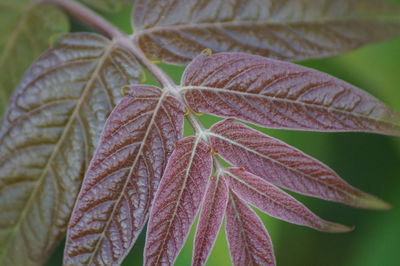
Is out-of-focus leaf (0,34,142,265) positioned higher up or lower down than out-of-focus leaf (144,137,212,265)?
higher up

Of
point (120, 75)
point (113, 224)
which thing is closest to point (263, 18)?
point (120, 75)

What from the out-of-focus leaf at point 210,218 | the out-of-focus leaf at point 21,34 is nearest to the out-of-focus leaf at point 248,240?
the out-of-focus leaf at point 210,218

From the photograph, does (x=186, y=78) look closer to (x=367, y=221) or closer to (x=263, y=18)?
(x=263, y=18)

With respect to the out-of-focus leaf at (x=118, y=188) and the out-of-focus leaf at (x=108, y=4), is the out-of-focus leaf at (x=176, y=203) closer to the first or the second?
the out-of-focus leaf at (x=118, y=188)

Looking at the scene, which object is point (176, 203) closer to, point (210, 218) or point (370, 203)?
point (210, 218)

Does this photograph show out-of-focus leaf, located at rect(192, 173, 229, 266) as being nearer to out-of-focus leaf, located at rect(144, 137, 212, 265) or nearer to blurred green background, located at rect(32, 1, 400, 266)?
out-of-focus leaf, located at rect(144, 137, 212, 265)

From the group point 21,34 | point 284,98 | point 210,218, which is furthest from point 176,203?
point 21,34

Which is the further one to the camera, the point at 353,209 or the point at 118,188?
the point at 353,209

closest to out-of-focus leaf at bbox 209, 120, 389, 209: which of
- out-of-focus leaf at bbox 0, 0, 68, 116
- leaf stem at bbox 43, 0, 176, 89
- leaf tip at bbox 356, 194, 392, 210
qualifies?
leaf tip at bbox 356, 194, 392, 210
